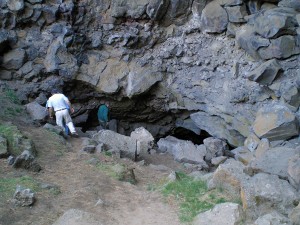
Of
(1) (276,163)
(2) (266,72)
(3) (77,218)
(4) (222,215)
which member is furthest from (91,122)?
(4) (222,215)

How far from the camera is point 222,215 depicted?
5273 mm

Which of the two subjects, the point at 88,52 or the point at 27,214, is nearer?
the point at 27,214

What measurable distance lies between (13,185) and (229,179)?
10.7 feet

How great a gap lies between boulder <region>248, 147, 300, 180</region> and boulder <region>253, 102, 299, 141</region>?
9.69 feet

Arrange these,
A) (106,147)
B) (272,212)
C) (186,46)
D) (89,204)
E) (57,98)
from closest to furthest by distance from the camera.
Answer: (272,212)
(89,204)
(106,147)
(57,98)
(186,46)

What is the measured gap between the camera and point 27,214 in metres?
5.22

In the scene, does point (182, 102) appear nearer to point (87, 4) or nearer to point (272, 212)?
point (87, 4)

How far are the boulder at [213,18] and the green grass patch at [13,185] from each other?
8.71 metres

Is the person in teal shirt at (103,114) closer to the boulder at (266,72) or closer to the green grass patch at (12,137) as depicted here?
the boulder at (266,72)

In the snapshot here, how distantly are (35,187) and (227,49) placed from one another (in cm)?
874

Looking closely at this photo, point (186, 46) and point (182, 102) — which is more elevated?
point (186, 46)

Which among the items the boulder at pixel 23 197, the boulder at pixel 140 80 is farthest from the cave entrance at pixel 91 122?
the boulder at pixel 23 197

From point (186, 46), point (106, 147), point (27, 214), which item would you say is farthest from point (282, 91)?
point (27, 214)

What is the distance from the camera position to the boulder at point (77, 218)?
5.04m
